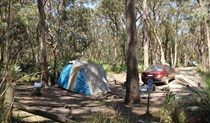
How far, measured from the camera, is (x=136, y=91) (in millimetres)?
9320

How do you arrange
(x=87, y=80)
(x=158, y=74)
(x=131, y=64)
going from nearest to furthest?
1. (x=131, y=64)
2. (x=87, y=80)
3. (x=158, y=74)

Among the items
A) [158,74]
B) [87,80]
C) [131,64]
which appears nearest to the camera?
[131,64]

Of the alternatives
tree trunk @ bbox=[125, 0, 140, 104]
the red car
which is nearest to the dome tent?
tree trunk @ bbox=[125, 0, 140, 104]

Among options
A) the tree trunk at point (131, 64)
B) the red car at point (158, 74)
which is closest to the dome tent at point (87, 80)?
the tree trunk at point (131, 64)

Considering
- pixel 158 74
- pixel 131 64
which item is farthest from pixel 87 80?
pixel 158 74

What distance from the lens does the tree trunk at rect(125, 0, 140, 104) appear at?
30.6ft

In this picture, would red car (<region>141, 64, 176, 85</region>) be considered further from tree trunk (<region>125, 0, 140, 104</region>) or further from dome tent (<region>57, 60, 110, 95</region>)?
tree trunk (<region>125, 0, 140, 104</region>)

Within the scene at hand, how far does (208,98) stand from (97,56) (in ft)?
162

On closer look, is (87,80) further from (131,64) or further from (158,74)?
(158,74)

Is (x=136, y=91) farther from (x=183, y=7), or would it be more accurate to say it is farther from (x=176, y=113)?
(x=183, y=7)

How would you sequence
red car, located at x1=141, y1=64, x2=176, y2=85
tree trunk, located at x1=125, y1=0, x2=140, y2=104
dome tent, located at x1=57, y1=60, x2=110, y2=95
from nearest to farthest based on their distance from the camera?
tree trunk, located at x1=125, y1=0, x2=140, y2=104
dome tent, located at x1=57, y1=60, x2=110, y2=95
red car, located at x1=141, y1=64, x2=176, y2=85

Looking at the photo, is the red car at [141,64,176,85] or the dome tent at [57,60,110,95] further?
the red car at [141,64,176,85]

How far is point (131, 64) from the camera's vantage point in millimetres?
9461

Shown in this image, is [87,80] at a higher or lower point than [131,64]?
lower
